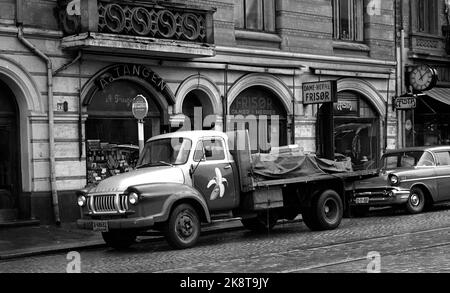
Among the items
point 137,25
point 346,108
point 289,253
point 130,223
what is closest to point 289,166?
point 289,253

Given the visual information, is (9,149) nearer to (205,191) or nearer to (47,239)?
(47,239)

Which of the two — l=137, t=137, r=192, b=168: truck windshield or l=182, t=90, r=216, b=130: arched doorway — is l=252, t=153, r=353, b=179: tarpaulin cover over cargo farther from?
l=182, t=90, r=216, b=130: arched doorway

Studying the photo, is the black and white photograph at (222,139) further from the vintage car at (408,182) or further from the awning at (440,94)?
the awning at (440,94)

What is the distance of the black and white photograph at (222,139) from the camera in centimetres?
1262

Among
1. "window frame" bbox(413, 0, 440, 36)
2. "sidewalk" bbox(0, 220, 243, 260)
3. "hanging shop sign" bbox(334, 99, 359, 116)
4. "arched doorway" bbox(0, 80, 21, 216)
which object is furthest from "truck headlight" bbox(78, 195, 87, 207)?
"window frame" bbox(413, 0, 440, 36)

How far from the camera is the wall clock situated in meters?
25.1

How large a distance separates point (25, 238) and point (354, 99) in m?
13.3

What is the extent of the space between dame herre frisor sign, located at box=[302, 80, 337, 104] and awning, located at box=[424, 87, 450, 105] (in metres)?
5.89

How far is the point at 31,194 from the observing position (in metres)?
17.0

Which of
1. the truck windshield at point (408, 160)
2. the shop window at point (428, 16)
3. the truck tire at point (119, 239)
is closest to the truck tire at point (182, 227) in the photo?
the truck tire at point (119, 239)

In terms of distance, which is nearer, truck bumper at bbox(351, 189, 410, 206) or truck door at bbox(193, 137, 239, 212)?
truck door at bbox(193, 137, 239, 212)

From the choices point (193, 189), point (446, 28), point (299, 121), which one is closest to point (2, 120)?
point (193, 189)

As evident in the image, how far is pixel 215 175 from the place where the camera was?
1389cm
